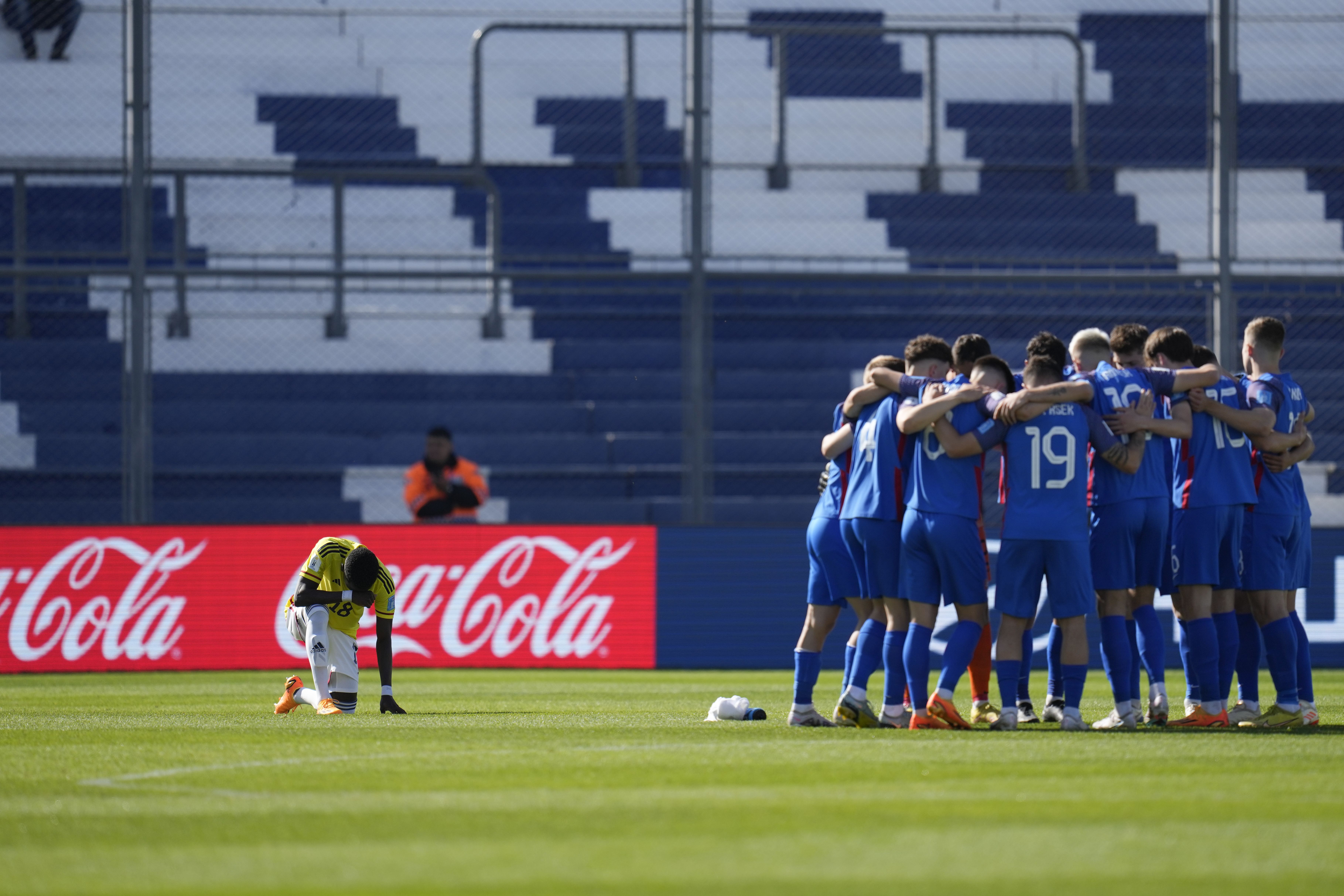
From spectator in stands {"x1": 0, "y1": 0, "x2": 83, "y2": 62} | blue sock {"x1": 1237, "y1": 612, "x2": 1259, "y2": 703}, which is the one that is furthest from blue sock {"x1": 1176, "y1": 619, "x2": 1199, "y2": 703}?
spectator in stands {"x1": 0, "y1": 0, "x2": 83, "y2": 62}

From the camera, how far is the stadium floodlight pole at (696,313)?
14500 mm

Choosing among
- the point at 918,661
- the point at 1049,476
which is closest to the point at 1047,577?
the point at 1049,476

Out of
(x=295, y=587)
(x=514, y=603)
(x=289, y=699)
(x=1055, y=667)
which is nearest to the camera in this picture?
(x=1055, y=667)

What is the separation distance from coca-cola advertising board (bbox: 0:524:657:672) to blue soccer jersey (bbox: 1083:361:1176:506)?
6543 mm

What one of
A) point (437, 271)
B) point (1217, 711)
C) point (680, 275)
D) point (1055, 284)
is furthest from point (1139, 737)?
point (1055, 284)

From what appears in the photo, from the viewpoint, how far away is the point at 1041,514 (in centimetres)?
790

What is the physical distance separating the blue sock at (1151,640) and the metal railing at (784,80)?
848 centimetres

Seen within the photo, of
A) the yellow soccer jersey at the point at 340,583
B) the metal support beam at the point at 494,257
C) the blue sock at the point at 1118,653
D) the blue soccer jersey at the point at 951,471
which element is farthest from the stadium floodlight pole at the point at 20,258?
the blue sock at the point at 1118,653

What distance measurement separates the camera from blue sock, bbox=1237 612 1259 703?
8.77m

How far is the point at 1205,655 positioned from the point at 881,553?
168cm

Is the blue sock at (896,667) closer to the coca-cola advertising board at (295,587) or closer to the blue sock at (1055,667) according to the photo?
the blue sock at (1055,667)

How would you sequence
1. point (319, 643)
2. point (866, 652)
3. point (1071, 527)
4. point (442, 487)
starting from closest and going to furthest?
point (1071, 527) → point (866, 652) → point (319, 643) → point (442, 487)

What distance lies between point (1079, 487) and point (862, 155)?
15027 millimetres

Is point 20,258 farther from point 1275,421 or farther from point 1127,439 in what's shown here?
point 1275,421
